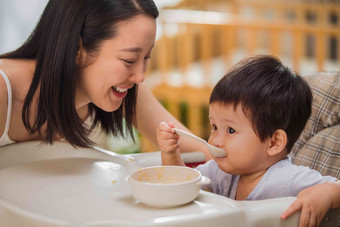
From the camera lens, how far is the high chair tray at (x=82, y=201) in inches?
34.9

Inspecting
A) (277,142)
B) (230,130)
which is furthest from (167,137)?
(277,142)

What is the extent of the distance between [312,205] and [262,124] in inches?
10.3

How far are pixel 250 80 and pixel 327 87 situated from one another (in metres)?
0.43

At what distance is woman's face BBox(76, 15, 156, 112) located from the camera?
1294 mm

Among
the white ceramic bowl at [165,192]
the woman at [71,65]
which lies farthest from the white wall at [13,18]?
the white ceramic bowl at [165,192]

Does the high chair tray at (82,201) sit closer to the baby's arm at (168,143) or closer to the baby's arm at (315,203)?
the baby's arm at (315,203)

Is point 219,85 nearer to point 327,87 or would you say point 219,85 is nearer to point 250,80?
point 250,80

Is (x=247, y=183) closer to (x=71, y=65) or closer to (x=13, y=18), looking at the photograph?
(x=71, y=65)

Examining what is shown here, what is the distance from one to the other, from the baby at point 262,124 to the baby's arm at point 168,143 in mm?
19

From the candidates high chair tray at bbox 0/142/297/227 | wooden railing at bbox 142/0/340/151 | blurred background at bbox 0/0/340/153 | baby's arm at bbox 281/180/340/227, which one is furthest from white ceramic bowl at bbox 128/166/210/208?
wooden railing at bbox 142/0/340/151

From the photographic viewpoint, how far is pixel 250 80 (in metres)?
1.20

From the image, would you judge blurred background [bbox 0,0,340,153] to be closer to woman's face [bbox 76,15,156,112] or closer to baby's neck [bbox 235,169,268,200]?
woman's face [bbox 76,15,156,112]

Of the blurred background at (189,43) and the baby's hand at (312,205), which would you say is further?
the blurred background at (189,43)

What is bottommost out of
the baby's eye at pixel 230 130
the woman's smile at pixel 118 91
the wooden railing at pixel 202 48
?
the wooden railing at pixel 202 48
